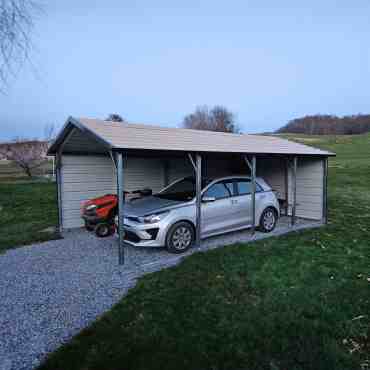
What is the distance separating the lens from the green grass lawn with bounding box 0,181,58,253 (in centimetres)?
648

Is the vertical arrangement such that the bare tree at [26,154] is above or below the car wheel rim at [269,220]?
above

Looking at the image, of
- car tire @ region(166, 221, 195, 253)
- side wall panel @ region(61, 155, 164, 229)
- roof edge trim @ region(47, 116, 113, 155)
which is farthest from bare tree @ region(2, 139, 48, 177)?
car tire @ region(166, 221, 195, 253)

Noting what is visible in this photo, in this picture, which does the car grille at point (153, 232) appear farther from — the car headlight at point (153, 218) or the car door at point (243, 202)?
the car door at point (243, 202)

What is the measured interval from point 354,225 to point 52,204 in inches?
445

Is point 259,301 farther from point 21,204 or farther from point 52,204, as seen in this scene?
point 21,204

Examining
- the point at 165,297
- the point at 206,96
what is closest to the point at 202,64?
the point at 165,297

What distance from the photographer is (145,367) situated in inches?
87.1

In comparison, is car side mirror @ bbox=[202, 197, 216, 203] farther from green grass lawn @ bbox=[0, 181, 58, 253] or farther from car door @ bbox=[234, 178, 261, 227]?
green grass lawn @ bbox=[0, 181, 58, 253]

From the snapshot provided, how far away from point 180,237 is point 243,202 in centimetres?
198

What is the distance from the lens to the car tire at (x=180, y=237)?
5.09 meters

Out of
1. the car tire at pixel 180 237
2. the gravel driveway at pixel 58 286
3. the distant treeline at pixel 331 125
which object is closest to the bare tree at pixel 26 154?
the gravel driveway at pixel 58 286

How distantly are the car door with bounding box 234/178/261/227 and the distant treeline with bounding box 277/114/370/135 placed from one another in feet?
170

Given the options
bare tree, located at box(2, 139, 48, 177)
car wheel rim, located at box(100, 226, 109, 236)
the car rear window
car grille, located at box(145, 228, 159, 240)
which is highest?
bare tree, located at box(2, 139, 48, 177)

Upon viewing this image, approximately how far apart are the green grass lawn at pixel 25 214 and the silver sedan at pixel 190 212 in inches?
110
